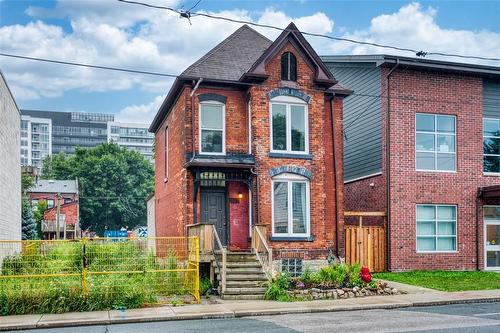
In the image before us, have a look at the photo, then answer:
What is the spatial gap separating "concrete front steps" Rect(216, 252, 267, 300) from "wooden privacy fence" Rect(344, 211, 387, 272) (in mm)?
5088

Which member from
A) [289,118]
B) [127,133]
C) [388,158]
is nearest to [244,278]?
[289,118]

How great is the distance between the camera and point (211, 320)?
1456 cm

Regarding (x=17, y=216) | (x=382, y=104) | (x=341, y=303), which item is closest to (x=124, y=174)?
→ (x=17, y=216)

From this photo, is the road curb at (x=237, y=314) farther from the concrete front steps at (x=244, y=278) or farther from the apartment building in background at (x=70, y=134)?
the apartment building in background at (x=70, y=134)

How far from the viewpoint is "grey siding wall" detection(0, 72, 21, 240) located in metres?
23.3

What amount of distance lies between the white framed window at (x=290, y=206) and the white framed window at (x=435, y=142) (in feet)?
18.4

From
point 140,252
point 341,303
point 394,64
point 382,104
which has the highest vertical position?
point 394,64

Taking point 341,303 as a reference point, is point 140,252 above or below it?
above

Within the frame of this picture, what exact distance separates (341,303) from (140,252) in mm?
5983

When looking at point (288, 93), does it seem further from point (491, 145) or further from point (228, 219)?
point (491, 145)

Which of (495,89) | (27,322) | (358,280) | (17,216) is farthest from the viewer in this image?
(17,216)

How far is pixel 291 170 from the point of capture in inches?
869

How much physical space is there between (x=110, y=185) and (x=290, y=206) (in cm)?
6291

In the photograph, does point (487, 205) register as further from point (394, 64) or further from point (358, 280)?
point (358, 280)
